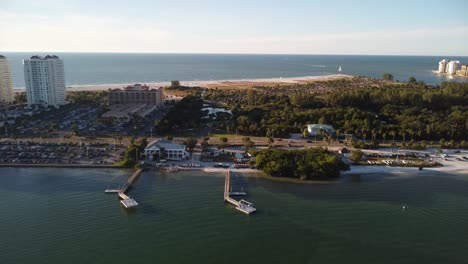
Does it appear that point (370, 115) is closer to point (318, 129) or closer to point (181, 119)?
point (318, 129)

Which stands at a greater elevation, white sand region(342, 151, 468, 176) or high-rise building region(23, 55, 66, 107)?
high-rise building region(23, 55, 66, 107)

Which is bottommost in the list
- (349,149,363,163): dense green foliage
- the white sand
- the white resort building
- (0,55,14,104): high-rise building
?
the white sand

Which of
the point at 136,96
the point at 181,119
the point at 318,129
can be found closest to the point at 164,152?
the point at 181,119

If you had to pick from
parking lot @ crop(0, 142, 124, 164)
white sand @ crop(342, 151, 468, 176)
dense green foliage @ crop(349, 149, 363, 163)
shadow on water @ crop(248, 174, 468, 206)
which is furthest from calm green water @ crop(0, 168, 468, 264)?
dense green foliage @ crop(349, 149, 363, 163)

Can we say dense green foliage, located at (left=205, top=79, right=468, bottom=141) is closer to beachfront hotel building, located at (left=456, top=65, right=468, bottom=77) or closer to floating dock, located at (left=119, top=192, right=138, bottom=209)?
floating dock, located at (left=119, top=192, right=138, bottom=209)

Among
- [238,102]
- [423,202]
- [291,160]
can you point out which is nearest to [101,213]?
[291,160]

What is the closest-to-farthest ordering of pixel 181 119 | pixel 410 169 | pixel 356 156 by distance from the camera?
pixel 410 169
pixel 356 156
pixel 181 119

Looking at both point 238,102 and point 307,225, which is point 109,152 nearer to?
point 307,225
